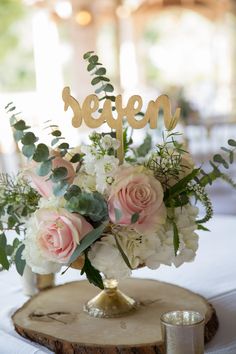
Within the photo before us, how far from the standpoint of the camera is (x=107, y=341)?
1.11 meters

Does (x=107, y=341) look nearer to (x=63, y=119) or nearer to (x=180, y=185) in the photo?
(x=180, y=185)

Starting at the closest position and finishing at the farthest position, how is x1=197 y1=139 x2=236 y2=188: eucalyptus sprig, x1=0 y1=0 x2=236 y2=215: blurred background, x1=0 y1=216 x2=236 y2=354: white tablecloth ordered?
x1=0 y1=216 x2=236 y2=354: white tablecloth < x1=197 y1=139 x2=236 y2=188: eucalyptus sprig < x1=0 y1=0 x2=236 y2=215: blurred background

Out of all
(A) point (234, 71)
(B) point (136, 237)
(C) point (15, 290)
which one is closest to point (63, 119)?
(A) point (234, 71)

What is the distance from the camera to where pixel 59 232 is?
1080 mm

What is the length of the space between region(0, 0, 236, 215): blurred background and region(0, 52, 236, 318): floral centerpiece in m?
3.74

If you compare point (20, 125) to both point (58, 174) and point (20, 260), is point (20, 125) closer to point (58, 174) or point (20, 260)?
point (58, 174)

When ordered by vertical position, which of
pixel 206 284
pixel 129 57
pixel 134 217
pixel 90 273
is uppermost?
pixel 129 57

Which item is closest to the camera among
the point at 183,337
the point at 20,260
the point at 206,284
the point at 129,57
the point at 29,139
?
the point at 183,337

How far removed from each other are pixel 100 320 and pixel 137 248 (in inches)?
8.3

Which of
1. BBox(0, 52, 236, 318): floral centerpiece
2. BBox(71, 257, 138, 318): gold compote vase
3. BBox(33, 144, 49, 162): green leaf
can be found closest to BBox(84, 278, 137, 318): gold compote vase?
BBox(71, 257, 138, 318): gold compote vase

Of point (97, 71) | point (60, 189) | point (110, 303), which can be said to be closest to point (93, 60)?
point (97, 71)

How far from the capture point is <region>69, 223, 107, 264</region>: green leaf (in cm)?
108

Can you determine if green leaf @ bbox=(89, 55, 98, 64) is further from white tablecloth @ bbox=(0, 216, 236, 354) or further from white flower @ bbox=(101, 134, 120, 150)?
white tablecloth @ bbox=(0, 216, 236, 354)

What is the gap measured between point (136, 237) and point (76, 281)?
0.42 meters
